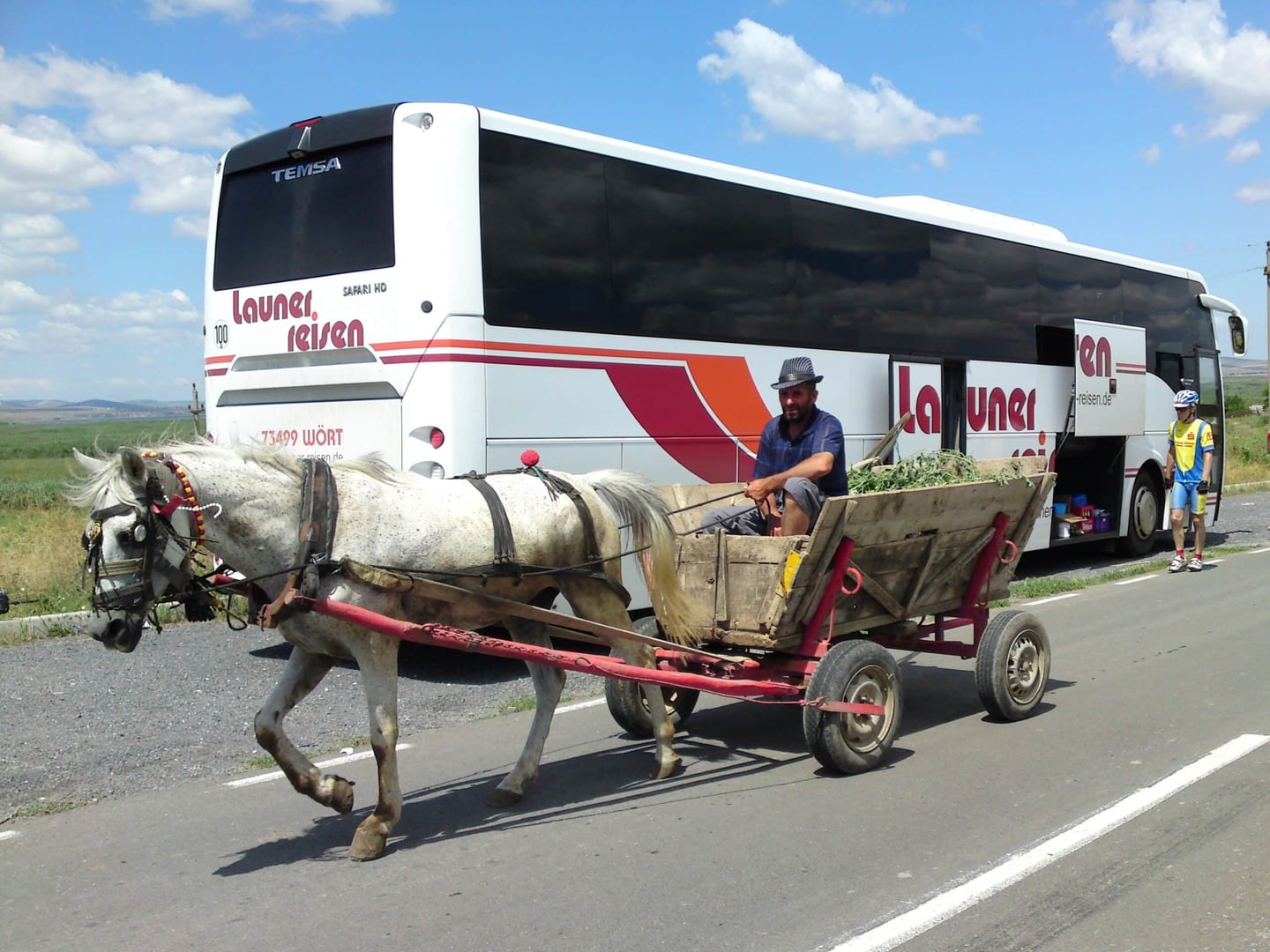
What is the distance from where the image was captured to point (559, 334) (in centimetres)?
854

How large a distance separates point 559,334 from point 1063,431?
855cm

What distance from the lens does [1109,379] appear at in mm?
14930

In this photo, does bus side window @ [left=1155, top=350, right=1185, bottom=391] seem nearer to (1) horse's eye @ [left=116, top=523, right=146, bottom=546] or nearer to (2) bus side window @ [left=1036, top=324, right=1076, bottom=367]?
(2) bus side window @ [left=1036, top=324, right=1076, bottom=367]

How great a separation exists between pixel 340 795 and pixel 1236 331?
17.4 metres

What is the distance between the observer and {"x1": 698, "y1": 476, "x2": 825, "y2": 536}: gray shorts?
20.0ft

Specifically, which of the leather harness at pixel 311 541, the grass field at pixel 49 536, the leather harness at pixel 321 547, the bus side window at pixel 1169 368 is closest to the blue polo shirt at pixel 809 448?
the leather harness at pixel 321 547

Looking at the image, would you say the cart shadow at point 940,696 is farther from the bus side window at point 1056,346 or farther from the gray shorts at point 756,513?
the bus side window at point 1056,346

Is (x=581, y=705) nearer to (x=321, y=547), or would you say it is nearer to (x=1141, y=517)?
(x=321, y=547)

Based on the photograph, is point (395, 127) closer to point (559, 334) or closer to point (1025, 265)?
point (559, 334)

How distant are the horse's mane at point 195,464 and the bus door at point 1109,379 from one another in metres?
11.3

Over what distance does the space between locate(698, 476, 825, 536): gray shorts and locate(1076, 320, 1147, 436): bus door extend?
922cm

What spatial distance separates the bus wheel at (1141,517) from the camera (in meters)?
16.0

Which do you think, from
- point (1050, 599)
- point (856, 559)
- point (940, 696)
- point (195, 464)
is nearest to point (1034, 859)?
point (856, 559)

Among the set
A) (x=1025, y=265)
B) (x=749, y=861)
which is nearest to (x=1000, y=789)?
(x=749, y=861)
